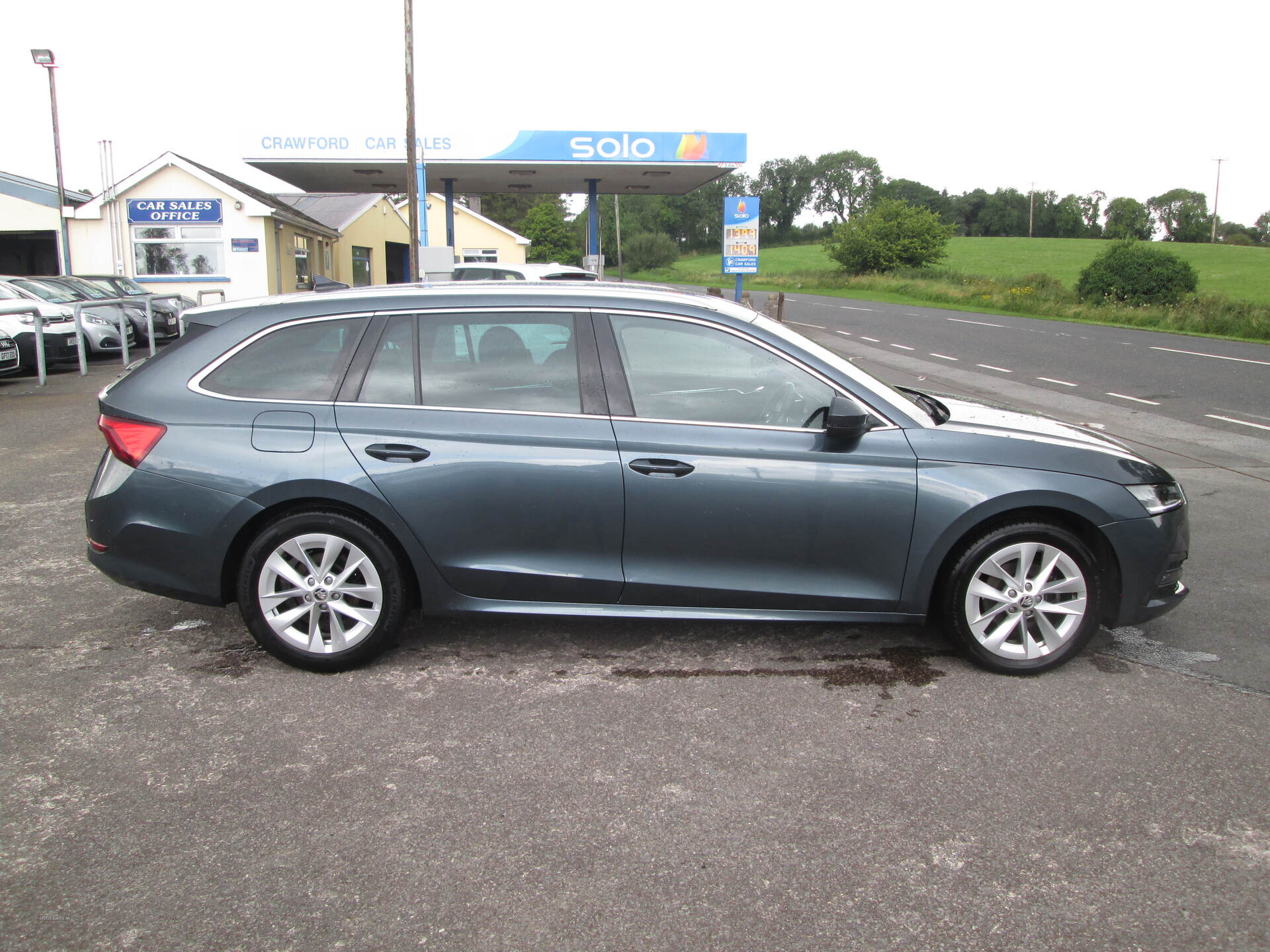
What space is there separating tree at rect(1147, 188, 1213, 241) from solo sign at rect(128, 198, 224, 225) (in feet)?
396

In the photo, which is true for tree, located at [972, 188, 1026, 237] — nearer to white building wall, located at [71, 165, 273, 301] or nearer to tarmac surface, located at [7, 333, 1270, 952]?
white building wall, located at [71, 165, 273, 301]

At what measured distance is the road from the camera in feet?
15.6

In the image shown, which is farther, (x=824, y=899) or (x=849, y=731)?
(x=849, y=731)

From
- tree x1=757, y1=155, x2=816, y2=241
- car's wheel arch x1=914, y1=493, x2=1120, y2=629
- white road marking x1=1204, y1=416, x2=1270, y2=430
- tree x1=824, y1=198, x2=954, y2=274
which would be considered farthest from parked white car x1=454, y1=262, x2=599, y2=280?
tree x1=757, y1=155, x2=816, y2=241

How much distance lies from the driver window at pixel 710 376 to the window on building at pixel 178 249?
2731 cm

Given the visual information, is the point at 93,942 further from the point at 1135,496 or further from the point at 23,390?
the point at 23,390

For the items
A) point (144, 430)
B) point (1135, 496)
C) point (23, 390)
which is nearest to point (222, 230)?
point (23, 390)

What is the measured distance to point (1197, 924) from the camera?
2.57 meters

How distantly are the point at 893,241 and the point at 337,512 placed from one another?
218 ft

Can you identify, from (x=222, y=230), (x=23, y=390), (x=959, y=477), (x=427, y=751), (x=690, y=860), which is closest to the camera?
(x=690, y=860)

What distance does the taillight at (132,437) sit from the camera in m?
4.12

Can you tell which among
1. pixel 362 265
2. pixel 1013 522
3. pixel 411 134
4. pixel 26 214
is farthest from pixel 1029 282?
pixel 1013 522

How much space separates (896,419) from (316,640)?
265cm

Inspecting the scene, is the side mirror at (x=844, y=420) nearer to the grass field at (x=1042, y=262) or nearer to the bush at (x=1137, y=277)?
the bush at (x=1137, y=277)
